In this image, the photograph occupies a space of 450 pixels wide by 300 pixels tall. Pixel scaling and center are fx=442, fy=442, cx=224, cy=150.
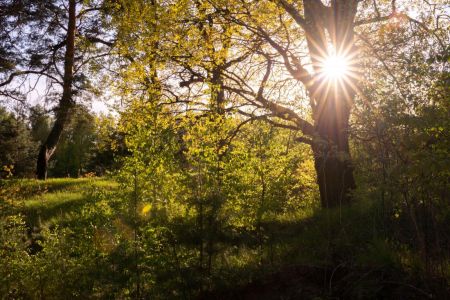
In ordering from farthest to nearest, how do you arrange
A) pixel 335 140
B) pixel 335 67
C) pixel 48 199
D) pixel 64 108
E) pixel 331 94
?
pixel 64 108
pixel 48 199
pixel 331 94
pixel 335 140
pixel 335 67

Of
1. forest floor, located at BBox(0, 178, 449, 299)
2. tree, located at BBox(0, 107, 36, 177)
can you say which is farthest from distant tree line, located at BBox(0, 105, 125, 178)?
forest floor, located at BBox(0, 178, 449, 299)

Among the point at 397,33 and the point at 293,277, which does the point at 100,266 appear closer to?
the point at 293,277

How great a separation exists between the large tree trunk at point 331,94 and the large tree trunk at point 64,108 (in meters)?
10.3

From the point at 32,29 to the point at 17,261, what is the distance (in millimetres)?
13988

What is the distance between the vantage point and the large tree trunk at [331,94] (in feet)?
30.8

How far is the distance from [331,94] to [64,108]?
35.6 ft

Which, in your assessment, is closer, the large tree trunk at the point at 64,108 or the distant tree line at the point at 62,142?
the distant tree line at the point at 62,142

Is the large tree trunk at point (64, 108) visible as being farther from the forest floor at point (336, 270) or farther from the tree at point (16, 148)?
the tree at point (16, 148)

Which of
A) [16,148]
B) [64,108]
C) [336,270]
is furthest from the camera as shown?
[16,148]

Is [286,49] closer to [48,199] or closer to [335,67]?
[335,67]

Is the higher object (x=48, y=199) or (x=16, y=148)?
(x=16, y=148)

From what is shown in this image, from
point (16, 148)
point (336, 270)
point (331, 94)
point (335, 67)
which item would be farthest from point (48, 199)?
point (16, 148)

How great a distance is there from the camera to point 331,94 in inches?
390

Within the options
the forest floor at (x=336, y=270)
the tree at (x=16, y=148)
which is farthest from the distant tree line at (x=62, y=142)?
the forest floor at (x=336, y=270)
